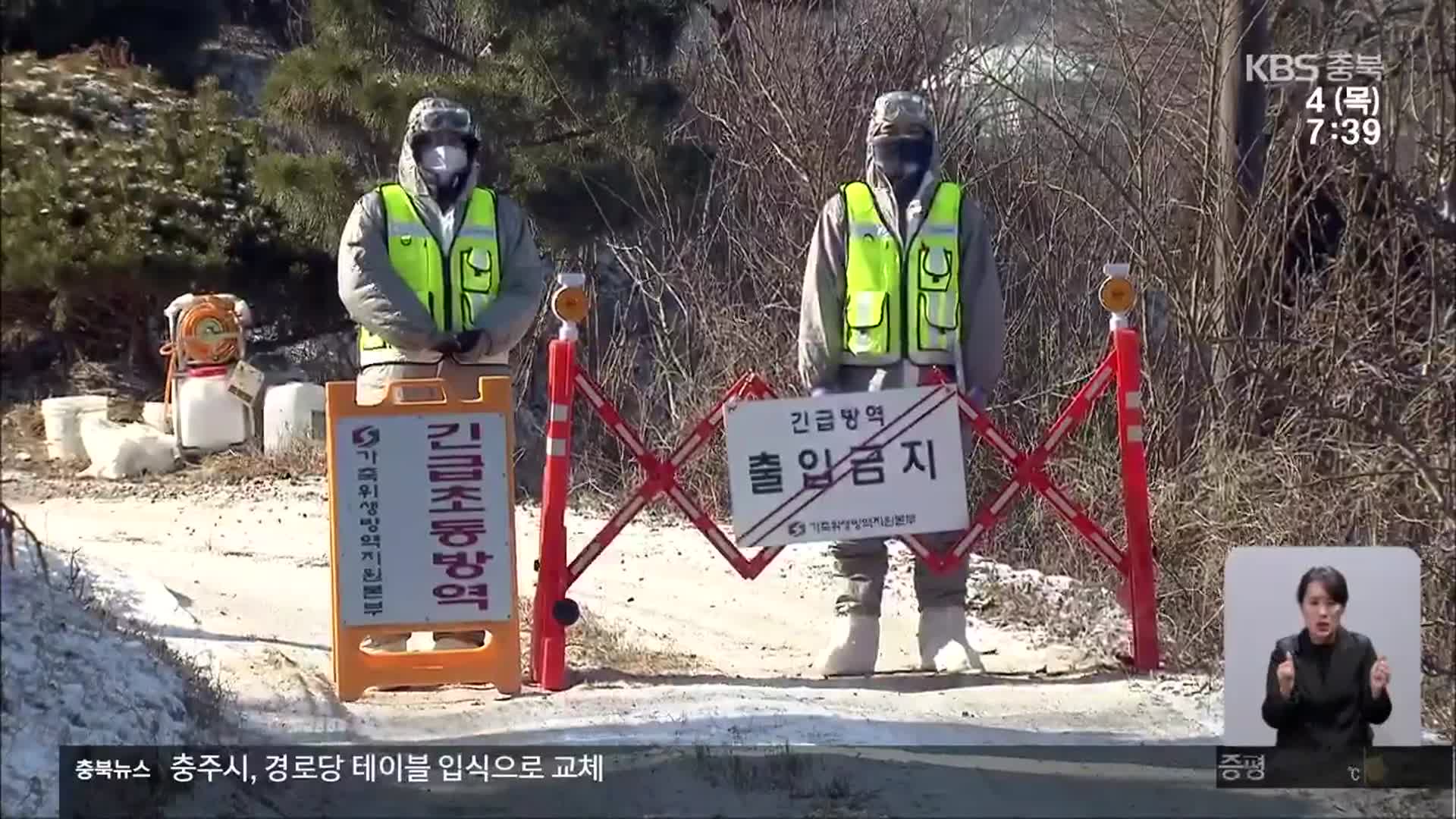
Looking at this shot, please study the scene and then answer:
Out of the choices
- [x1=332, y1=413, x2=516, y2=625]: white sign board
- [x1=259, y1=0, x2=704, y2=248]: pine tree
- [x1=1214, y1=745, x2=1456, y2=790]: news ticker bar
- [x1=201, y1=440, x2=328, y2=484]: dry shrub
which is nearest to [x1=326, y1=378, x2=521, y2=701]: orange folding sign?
[x1=332, y1=413, x2=516, y2=625]: white sign board

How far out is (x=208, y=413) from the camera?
365 inches

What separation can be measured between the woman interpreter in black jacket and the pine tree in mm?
6009

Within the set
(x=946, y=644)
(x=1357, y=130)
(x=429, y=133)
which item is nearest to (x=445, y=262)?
(x=429, y=133)

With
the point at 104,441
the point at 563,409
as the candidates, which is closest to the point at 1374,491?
the point at 563,409

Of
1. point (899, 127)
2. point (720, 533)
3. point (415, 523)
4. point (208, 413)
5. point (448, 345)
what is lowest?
point (720, 533)

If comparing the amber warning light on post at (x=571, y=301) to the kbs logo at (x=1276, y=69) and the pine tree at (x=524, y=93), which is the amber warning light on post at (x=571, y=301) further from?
the pine tree at (x=524, y=93)

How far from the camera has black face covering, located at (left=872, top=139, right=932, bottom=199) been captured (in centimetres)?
632

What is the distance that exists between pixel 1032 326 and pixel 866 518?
10.0 feet

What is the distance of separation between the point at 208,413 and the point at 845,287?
4.06 m

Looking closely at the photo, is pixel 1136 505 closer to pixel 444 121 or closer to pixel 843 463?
pixel 843 463

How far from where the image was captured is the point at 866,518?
6.25 meters

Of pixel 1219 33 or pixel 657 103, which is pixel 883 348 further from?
pixel 657 103

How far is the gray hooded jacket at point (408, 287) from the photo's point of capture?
6176mm

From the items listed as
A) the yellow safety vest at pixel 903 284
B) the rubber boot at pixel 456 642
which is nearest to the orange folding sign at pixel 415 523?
the rubber boot at pixel 456 642
